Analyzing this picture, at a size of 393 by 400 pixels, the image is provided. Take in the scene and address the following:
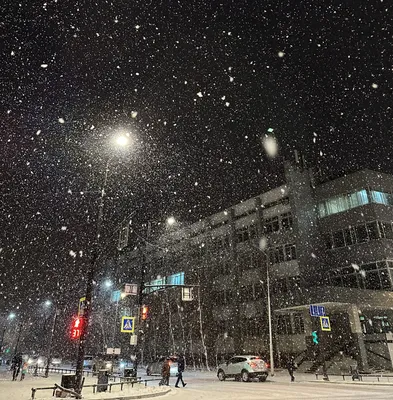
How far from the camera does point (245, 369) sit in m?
24.0

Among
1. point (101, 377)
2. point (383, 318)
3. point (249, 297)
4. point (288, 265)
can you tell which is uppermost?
point (288, 265)

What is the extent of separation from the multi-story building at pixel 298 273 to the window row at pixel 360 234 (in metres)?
0.10

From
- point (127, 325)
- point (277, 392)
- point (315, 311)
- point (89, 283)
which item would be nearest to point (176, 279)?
point (315, 311)

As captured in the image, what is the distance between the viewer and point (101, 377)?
662 inches

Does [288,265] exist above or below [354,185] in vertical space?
below

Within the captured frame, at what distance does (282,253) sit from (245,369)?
20319mm

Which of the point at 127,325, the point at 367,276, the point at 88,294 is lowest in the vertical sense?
the point at 127,325

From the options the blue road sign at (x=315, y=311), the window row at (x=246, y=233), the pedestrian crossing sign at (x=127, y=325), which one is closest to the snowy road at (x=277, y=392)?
the pedestrian crossing sign at (x=127, y=325)

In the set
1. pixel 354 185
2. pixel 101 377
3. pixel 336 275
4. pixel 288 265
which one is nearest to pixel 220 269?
pixel 288 265

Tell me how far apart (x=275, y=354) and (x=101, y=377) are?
27417mm

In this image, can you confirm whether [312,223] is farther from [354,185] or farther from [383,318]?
[383,318]

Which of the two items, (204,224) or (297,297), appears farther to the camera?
(204,224)

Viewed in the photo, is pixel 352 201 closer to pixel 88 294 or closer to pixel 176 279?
pixel 176 279

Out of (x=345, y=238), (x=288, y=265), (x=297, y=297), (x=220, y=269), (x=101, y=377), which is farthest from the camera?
(x=220, y=269)
